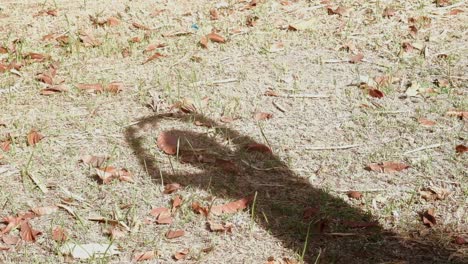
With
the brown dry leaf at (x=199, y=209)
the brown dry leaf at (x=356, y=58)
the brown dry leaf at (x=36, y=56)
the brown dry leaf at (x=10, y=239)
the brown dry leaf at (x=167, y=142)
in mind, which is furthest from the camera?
the brown dry leaf at (x=36, y=56)

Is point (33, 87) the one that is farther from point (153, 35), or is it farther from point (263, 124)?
point (263, 124)

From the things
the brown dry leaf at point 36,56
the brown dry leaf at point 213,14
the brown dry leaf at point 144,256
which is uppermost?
the brown dry leaf at point 213,14

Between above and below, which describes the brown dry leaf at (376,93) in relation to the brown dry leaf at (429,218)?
above

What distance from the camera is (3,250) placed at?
377 centimetres

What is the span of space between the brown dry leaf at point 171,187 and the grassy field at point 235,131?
0.02 metres

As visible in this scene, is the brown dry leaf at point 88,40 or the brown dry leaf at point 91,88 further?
the brown dry leaf at point 88,40

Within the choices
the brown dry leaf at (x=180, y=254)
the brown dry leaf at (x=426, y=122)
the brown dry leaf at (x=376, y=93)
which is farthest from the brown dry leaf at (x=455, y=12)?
the brown dry leaf at (x=180, y=254)

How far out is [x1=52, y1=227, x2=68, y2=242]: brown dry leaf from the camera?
12.6 ft

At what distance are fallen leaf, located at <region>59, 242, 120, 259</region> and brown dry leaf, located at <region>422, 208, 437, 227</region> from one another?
1548 mm

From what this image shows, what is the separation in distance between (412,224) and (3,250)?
6.66 feet

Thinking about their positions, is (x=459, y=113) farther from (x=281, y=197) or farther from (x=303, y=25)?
(x=303, y=25)

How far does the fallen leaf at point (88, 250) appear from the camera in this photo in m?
3.72

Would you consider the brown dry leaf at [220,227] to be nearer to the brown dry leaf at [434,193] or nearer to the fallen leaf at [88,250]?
the fallen leaf at [88,250]

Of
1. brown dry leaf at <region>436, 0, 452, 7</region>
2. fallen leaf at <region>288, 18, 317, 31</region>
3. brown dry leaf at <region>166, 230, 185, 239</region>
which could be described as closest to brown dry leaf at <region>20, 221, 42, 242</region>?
brown dry leaf at <region>166, 230, 185, 239</region>
